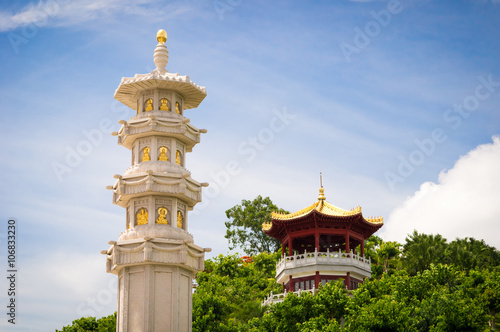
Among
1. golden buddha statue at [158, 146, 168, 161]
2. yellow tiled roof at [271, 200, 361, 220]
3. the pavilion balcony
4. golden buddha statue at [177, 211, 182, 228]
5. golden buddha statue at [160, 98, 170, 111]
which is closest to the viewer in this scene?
golden buddha statue at [177, 211, 182, 228]

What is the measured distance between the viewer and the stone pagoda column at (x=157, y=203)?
3794 cm

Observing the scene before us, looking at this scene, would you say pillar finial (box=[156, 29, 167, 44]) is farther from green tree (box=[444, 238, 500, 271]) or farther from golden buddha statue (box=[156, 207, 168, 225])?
green tree (box=[444, 238, 500, 271])

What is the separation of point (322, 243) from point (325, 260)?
499 cm

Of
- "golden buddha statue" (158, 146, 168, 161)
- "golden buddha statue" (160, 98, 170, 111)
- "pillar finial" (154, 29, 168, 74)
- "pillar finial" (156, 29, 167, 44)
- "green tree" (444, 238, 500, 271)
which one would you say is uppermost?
"pillar finial" (156, 29, 167, 44)

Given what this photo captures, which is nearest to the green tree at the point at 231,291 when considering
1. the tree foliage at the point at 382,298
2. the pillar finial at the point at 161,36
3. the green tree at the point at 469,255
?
the tree foliage at the point at 382,298

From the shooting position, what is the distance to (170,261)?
126 ft

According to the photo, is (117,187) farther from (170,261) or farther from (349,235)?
(349,235)

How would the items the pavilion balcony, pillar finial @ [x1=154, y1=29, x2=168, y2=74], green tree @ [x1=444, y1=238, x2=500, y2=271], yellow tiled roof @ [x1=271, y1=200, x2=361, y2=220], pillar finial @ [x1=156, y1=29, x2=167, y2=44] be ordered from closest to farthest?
pillar finial @ [x1=154, y1=29, x2=168, y2=74] < pillar finial @ [x1=156, y1=29, x2=167, y2=44] < the pavilion balcony < yellow tiled roof @ [x1=271, y1=200, x2=361, y2=220] < green tree @ [x1=444, y1=238, x2=500, y2=271]

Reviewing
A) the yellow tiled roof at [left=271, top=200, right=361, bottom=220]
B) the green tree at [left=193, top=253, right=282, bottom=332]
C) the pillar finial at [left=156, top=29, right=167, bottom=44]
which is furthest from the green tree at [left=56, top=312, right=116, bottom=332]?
the pillar finial at [left=156, top=29, right=167, bottom=44]

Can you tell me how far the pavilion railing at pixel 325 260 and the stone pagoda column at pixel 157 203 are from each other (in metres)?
15.7

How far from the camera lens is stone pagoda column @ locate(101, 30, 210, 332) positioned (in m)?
37.9

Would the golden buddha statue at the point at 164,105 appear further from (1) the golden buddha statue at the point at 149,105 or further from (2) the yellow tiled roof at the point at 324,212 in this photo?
(2) the yellow tiled roof at the point at 324,212

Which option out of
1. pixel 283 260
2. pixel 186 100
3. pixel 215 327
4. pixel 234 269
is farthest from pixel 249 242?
pixel 186 100

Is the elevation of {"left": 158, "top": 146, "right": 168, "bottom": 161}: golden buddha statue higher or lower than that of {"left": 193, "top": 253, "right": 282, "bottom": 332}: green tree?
higher
